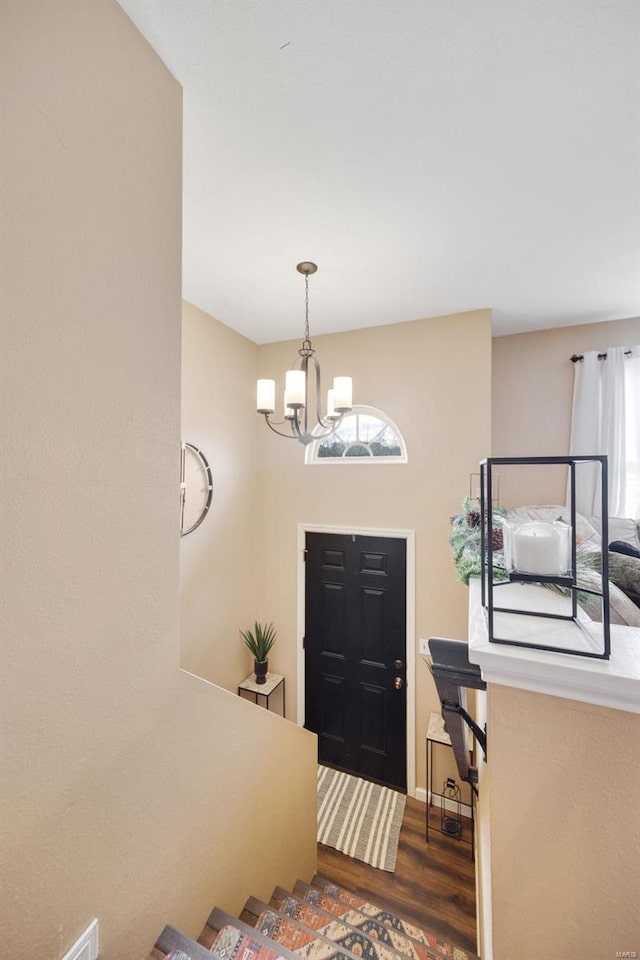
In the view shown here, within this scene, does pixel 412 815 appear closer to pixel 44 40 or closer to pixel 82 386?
pixel 82 386

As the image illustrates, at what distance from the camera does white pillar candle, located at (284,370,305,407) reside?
192 cm

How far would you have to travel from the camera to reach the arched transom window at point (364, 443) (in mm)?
3340

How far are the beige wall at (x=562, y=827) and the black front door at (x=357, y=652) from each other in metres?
2.33

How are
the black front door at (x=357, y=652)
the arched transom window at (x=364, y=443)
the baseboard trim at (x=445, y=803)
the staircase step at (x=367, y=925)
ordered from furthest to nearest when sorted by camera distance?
the arched transom window at (x=364, y=443) < the black front door at (x=357, y=652) < the baseboard trim at (x=445, y=803) < the staircase step at (x=367, y=925)

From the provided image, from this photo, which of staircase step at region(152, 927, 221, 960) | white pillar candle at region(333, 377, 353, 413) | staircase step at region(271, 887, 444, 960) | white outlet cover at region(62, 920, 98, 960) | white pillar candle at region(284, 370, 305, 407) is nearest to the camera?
white outlet cover at region(62, 920, 98, 960)

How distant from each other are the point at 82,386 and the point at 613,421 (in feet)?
11.9

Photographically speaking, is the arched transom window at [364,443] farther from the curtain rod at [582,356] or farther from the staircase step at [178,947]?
the staircase step at [178,947]

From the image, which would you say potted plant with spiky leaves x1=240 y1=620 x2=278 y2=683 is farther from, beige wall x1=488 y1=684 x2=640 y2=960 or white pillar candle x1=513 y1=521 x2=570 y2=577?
white pillar candle x1=513 y1=521 x2=570 y2=577

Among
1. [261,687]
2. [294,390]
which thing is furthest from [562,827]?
[261,687]

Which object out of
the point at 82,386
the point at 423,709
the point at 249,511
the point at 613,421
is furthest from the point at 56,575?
the point at 613,421

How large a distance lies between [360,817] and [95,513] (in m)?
3.32

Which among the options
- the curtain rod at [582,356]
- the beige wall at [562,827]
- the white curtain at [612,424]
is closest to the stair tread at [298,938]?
the beige wall at [562,827]

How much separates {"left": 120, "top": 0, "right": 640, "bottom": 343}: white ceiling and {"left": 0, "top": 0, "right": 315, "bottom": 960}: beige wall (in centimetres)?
31

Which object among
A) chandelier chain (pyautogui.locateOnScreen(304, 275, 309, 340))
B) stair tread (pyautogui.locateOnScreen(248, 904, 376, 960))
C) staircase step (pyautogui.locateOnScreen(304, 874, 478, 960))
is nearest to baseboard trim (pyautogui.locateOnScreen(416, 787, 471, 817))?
staircase step (pyautogui.locateOnScreen(304, 874, 478, 960))
